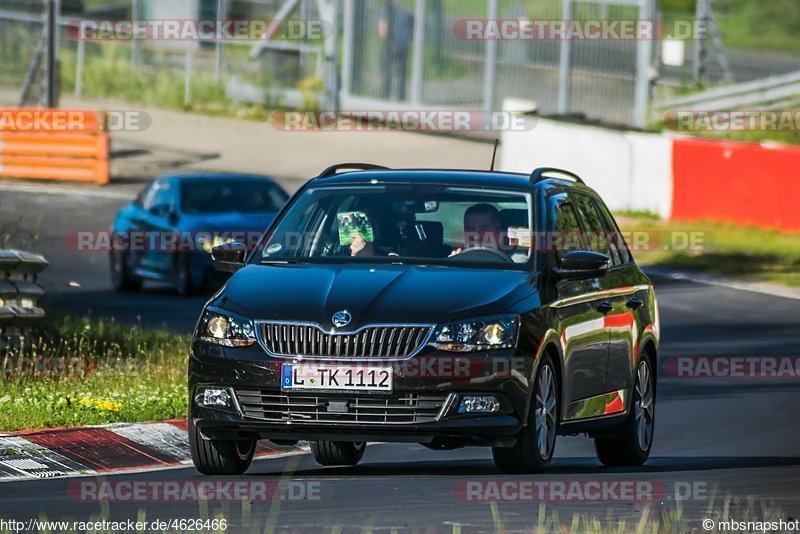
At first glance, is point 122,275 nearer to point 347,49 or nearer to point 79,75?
point 347,49

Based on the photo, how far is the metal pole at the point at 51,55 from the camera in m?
37.3

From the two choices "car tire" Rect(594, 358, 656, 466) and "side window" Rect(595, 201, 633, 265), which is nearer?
"car tire" Rect(594, 358, 656, 466)

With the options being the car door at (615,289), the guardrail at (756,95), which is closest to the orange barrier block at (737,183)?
the guardrail at (756,95)

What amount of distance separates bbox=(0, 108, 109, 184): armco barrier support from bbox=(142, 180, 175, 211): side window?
38.6ft

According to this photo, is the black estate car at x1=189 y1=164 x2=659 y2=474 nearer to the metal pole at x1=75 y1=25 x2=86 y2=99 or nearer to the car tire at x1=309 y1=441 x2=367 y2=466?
the car tire at x1=309 y1=441 x2=367 y2=466

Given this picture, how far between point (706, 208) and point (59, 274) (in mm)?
10208

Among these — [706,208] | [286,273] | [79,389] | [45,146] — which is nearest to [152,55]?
[45,146]

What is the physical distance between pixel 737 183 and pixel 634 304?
58.8ft

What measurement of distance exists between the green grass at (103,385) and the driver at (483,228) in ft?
9.71

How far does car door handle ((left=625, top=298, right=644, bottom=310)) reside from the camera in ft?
38.9

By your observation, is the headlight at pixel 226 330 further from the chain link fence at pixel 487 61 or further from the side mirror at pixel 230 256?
the chain link fence at pixel 487 61

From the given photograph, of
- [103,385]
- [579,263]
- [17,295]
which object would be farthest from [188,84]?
[579,263]

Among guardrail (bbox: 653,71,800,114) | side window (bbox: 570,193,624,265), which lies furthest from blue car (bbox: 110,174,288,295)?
guardrail (bbox: 653,71,800,114)

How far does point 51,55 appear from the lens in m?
37.7
